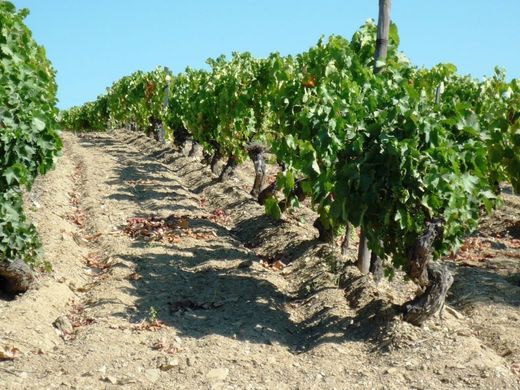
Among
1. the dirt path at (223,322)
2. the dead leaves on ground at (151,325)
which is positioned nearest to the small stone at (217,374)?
the dirt path at (223,322)

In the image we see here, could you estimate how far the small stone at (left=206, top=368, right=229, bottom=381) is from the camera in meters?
5.57

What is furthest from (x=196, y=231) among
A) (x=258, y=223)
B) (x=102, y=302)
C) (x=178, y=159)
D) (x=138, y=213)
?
(x=178, y=159)

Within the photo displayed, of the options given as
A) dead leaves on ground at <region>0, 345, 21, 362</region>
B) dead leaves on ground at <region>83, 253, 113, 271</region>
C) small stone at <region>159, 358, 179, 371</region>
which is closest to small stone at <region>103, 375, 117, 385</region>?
small stone at <region>159, 358, 179, 371</region>

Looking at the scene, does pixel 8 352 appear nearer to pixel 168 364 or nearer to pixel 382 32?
pixel 168 364

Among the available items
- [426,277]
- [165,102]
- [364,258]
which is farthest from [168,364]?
[165,102]

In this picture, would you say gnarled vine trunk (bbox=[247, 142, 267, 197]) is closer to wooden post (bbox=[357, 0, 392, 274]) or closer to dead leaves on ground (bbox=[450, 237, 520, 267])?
dead leaves on ground (bbox=[450, 237, 520, 267])

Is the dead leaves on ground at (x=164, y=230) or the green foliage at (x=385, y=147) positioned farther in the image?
the dead leaves on ground at (x=164, y=230)

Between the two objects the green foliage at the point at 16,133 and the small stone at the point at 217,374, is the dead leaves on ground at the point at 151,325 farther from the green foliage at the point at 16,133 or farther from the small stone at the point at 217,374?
the green foliage at the point at 16,133

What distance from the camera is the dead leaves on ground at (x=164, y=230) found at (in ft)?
33.1

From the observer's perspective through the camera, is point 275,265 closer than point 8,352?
No

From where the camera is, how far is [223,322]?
691 centimetres

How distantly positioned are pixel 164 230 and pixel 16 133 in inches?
154

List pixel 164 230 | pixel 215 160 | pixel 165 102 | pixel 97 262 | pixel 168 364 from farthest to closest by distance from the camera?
pixel 165 102, pixel 215 160, pixel 164 230, pixel 97 262, pixel 168 364

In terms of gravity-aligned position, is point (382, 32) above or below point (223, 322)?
above
